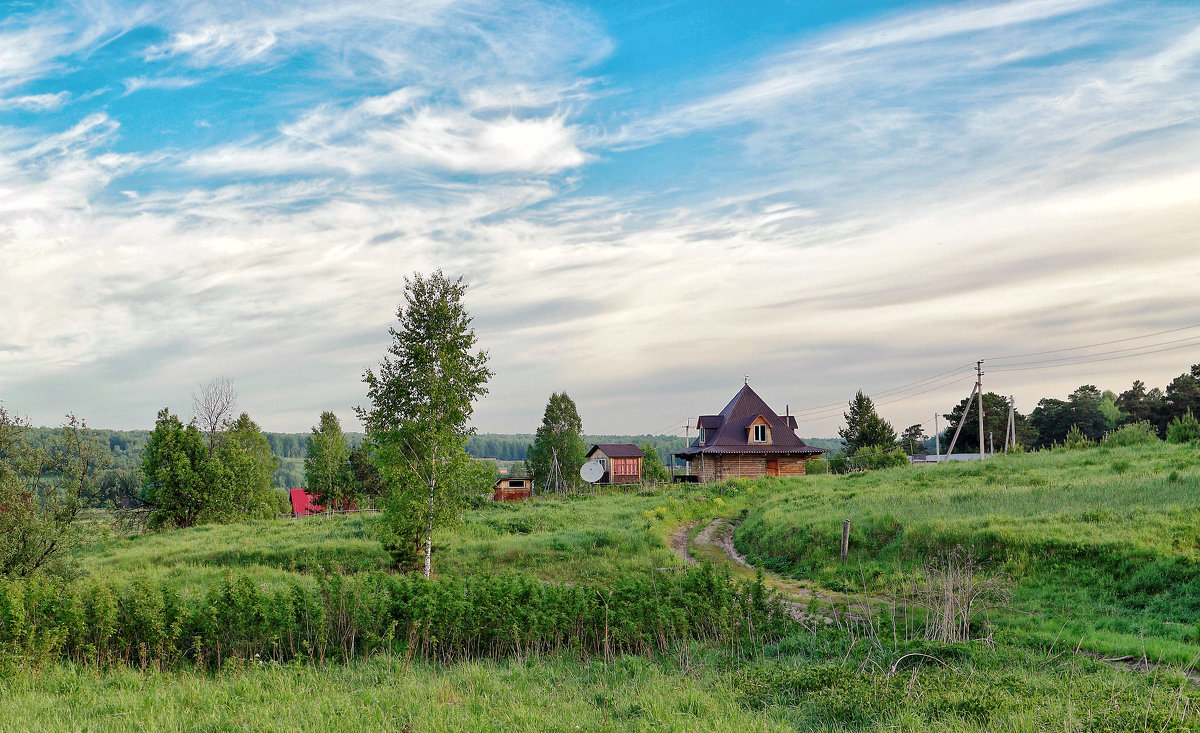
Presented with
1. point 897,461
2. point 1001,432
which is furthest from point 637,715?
point 1001,432

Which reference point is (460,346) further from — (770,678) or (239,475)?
(239,475)

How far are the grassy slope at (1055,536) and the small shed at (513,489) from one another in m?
30.2

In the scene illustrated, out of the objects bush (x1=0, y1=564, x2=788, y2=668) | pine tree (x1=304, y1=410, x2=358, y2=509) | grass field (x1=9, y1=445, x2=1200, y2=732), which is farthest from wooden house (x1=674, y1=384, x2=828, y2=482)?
bush (x1=0, y1=564, x2=788, y2=668)

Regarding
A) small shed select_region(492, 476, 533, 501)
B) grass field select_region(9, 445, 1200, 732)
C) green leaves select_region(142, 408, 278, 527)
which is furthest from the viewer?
small shed select_region(492, 476, 533, 501)

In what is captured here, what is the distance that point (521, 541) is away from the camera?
877 inches

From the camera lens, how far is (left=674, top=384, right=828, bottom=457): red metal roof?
4162 cm

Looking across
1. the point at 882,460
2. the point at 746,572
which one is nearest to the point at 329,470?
the point at 882,460

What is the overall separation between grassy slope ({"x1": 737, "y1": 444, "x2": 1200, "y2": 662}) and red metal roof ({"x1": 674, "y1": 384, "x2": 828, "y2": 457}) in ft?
49.4

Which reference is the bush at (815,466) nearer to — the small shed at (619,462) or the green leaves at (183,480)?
the small shed at (619,462)

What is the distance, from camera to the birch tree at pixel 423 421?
1789cm

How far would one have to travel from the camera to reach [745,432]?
42406 mm

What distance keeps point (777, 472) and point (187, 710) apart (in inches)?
1496

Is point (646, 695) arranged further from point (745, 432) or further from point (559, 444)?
point (559, 444)

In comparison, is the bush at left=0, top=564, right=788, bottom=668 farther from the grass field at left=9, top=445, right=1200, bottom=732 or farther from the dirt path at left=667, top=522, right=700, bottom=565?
the dirt path at left=667, top=522, right=700, bottom=565
